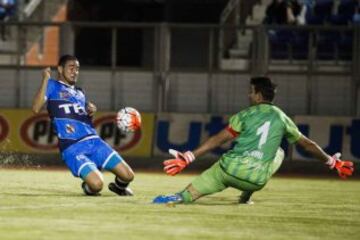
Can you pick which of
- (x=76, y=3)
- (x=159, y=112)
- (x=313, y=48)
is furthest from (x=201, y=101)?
(x=76, y=3)

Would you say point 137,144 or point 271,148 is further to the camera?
point 137,144

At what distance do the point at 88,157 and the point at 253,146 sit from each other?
9.66 ft

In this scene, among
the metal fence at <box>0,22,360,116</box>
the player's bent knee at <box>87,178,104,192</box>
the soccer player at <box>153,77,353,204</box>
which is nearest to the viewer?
the soccer player at <box>153,77,353,204</box>

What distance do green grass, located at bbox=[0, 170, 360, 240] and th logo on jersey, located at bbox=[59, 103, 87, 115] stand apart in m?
1.13

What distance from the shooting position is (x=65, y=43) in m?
25.8

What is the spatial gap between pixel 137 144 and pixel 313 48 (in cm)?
453

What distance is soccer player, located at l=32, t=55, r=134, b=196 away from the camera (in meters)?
14.9

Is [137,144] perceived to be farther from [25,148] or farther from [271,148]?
[271,148]

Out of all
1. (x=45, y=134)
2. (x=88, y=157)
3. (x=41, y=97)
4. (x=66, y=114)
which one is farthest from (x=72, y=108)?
(x=45, y=134)

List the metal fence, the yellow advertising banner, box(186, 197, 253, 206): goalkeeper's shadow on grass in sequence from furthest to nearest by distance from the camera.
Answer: the yellow advertising banner
the metal fence
box(186, 197, 253, 206): goalkeeper's shadow on grass

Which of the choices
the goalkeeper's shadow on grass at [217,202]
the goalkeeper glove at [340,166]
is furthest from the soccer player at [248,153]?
the goalkeeper glove at [340,166]

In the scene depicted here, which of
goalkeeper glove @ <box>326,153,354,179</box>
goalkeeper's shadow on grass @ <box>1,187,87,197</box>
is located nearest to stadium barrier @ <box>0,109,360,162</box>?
goalkeeper's shadow on grass @ <box>1,187,87,197</box>

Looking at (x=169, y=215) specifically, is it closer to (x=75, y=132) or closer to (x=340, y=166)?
(x=340, y=166)

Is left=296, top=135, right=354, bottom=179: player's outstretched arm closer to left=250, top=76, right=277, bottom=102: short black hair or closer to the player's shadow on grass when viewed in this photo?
left=250, top=76, right=277, bottom=102: short black hair
